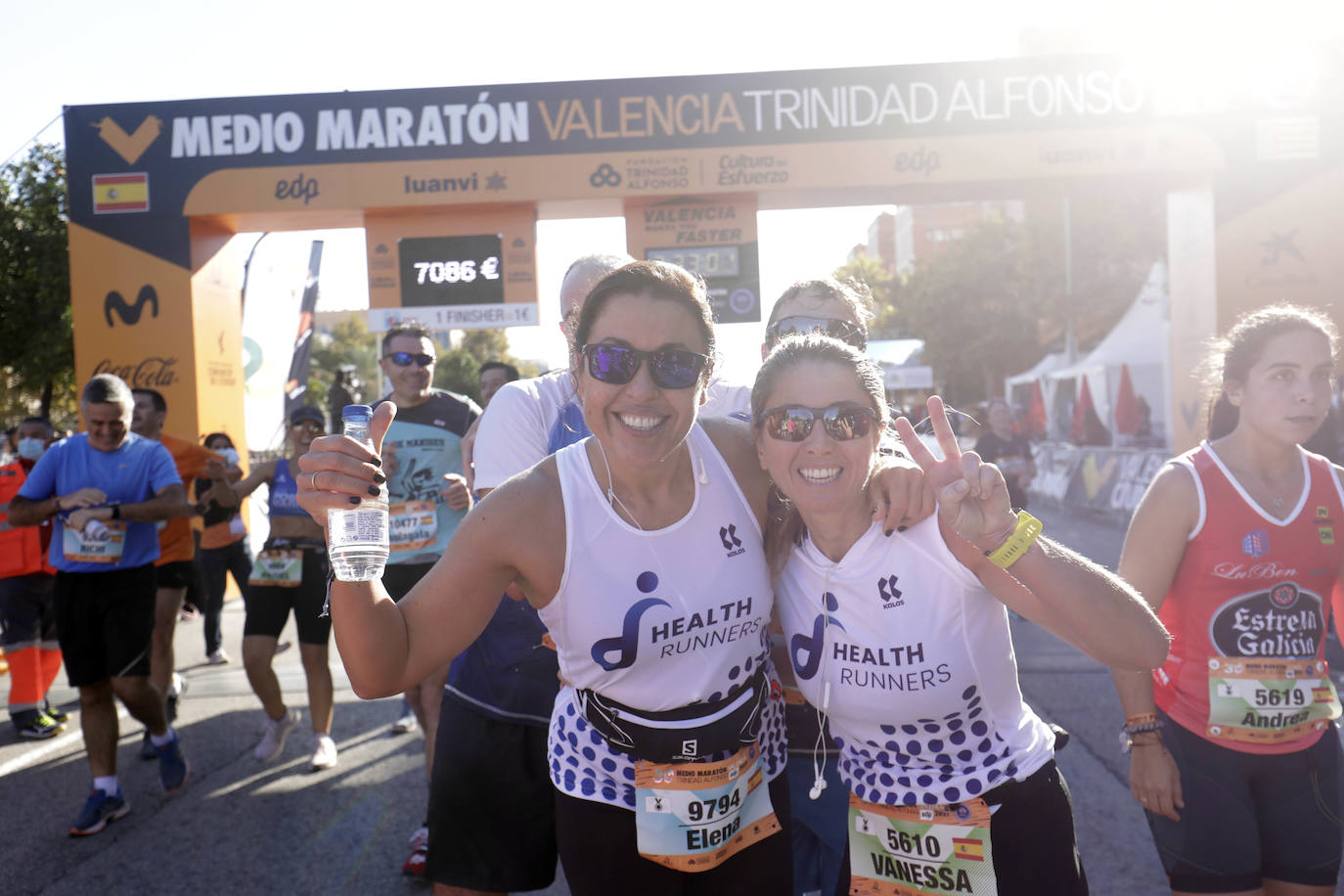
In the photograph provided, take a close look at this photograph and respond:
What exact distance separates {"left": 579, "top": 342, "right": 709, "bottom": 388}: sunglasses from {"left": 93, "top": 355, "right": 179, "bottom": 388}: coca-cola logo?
10.7 metres

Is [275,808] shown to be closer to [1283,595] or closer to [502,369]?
[502,369]

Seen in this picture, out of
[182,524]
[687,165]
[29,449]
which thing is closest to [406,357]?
[182,524]

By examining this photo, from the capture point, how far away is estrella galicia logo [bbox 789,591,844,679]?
2025 mm

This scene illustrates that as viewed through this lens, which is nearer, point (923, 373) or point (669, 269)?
point (669, 269)

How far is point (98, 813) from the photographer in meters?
4.43

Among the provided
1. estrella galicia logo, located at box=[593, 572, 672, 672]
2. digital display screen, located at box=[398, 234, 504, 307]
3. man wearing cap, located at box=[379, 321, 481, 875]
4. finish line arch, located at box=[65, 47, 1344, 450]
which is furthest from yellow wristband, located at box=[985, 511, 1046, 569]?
digital display screen, located at box=[398, 234, 504, 307]

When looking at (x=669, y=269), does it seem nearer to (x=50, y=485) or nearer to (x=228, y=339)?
(x=50, y=485)

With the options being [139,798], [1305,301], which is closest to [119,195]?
[139,798]

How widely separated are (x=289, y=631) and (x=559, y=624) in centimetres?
809

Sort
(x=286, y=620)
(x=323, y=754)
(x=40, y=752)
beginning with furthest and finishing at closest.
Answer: (x=40, y=752), (x=286, y=620), (x=323, y=754)

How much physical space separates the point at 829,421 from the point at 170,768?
4507 mm

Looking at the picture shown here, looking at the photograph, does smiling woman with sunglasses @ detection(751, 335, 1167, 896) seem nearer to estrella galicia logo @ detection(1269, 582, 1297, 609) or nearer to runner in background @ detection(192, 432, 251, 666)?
estrella galicia logo @ detection(1269, 582, 1297, 609)

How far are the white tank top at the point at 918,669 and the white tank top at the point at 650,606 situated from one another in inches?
7.4

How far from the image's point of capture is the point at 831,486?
2.00 m
